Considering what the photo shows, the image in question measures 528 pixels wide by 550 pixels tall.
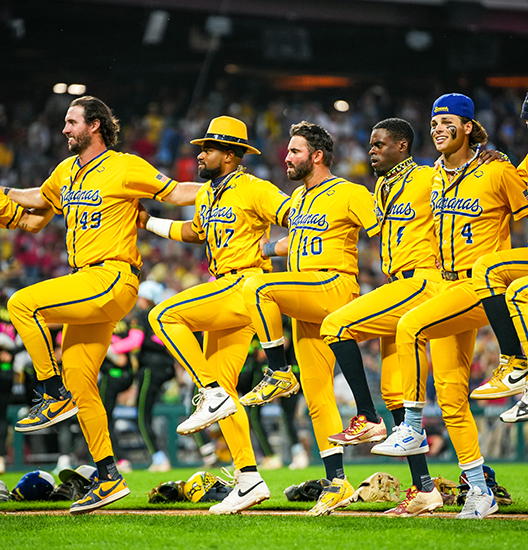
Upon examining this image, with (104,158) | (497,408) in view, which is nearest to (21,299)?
(104,158)

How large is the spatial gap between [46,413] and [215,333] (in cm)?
134

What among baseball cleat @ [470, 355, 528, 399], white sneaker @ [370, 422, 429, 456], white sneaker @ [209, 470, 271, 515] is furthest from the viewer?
white sneaker @ [209, 470, 271, 515]

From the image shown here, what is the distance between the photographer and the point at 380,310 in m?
5.20

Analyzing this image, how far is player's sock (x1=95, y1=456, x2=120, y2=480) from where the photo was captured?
19.4ft

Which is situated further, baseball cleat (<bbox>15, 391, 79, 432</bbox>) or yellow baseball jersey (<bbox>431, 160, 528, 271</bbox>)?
baseball cleat (<bbox>15, 391, 79, 432</bbox>)

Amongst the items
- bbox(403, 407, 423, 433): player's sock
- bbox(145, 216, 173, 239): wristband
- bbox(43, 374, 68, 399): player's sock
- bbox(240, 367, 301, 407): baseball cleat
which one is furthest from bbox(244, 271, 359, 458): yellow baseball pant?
bbox(43, 374, 68, 399): player's sock

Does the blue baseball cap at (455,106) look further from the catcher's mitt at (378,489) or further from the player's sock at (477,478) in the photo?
the catcher's mitt at (378,489)

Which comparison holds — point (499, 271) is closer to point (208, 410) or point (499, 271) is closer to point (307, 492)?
point (208, 410)

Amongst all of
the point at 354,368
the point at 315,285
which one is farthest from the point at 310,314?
the point at 354,368

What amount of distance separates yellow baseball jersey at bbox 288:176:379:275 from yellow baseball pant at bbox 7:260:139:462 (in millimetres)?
1293

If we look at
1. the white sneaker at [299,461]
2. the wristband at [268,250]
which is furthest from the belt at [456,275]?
the white sneaker at [299,461]

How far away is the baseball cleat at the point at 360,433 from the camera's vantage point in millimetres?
4938

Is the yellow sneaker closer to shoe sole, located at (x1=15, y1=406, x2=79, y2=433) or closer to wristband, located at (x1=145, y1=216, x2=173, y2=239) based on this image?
shoe sole, located at (x1=15, y1=406, x2=79, y2=433)

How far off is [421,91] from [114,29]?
7.07 m
